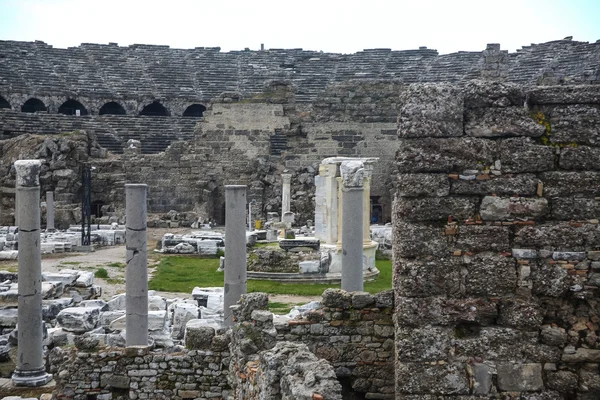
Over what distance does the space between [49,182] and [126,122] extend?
22.2ft

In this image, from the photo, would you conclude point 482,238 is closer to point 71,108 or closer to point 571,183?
point 571,183

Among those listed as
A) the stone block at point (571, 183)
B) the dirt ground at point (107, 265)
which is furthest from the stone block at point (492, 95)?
the dirt ground at point (107, 265)

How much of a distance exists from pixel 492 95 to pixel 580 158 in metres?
0.79

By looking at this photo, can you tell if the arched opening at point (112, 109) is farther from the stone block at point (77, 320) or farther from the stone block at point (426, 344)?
the stone block at point (426, 344)

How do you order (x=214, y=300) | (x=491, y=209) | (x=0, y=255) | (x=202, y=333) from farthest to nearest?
(x=0, y=255) → (x=214, y=300) → (x=202, y=333) → (x=491, y=209)

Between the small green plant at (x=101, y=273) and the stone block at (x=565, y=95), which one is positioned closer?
the stone block at (x=565, y=95)

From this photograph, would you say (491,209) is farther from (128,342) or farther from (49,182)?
(49,182)

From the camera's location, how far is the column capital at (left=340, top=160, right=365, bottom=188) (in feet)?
39.9

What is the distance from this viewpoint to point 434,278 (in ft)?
19.0

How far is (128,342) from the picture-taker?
9.81 metres

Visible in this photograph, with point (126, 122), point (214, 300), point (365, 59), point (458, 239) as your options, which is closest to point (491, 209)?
point (458, 239)

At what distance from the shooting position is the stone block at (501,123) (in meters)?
5.75

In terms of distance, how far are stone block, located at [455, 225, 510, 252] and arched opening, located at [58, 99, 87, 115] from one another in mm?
35964

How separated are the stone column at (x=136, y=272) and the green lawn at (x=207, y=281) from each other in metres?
6.25
